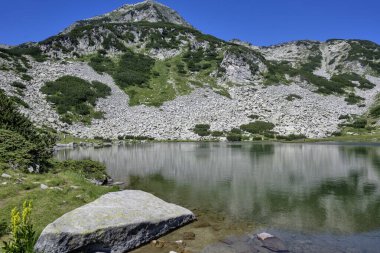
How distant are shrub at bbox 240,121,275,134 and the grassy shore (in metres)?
69.9

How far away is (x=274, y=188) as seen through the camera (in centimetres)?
2559

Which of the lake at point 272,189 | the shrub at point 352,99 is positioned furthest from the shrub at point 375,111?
the lake at point 272,189

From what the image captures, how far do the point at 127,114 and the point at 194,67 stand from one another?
4489 cm

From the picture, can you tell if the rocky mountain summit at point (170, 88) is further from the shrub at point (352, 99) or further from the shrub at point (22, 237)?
the shrub at point (22, 237)

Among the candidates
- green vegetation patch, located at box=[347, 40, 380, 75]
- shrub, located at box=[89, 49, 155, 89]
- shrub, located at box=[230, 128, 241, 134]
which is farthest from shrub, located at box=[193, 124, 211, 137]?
green vegetation patch, located at box=[347, 40, 380, 75]

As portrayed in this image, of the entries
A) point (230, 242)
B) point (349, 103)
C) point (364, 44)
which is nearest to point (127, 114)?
point (349, 103)

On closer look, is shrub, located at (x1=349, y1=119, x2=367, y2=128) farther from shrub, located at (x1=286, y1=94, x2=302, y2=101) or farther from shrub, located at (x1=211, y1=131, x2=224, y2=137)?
shrub, located at (x1=211, y1=131, x2=224, y2=137)

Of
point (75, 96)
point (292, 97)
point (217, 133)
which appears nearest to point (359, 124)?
point (292, 97)

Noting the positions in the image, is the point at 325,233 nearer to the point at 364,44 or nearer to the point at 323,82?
the point at 323,82

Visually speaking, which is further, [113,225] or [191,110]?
[191,110]

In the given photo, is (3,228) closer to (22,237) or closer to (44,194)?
(44,194)

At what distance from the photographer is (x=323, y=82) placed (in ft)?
417

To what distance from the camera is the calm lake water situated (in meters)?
17.7

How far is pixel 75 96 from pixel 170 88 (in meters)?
31.5
